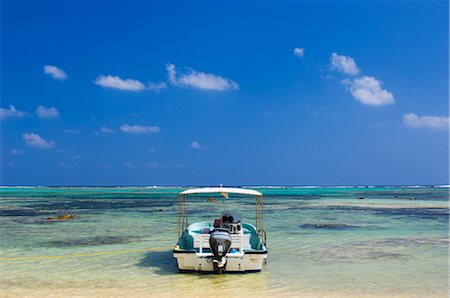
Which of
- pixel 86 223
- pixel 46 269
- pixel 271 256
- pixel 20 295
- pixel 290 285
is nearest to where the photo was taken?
pixel 20 295

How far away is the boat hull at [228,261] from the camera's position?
1334 cm

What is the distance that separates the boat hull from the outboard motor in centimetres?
26

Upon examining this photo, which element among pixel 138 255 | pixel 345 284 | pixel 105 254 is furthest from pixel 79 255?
pixel 345 284

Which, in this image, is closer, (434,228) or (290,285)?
(290,285)

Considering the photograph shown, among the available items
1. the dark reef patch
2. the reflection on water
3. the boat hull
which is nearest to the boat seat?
the boat hull

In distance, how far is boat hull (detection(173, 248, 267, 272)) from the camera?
13336 millimetres

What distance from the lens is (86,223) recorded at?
30.0 metres

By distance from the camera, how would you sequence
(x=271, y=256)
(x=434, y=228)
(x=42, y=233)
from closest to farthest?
(x=271, y=256) → (x=42, y=233) → (x=434, y=228)

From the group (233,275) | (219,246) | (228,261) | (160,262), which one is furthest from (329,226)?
(219,246)

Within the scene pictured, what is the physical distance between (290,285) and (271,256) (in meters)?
4.53

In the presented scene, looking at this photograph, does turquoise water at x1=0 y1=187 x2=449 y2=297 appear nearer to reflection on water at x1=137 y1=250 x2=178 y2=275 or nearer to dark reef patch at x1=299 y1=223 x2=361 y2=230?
reflection on water at x1=137 y1=250 x2=178 y2=275

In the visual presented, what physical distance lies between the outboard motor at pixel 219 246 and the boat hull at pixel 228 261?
0.26 metres

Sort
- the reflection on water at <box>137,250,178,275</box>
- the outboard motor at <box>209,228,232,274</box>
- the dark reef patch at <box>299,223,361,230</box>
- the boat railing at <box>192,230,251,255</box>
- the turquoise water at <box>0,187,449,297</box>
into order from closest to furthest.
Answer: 1. the turquoise water at <box>0,187,449,297</box>
2. the outboard motor at <box>209,228,232,274</box>
3. the boat railing at <box>192,230,251,255</box>
4. the reflection on water at <box>137,250,178,275</box>
5. the dark reef patch at <box>299,223,361,230</box>

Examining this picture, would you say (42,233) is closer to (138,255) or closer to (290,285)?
(138,255)
